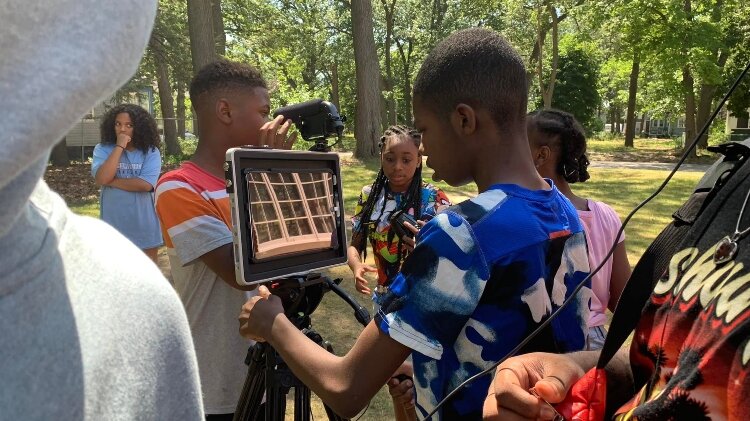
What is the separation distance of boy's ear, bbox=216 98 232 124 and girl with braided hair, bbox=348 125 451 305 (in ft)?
4.48

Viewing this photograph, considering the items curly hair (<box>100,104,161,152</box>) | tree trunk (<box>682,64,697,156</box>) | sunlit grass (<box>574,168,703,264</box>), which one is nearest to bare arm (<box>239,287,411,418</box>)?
curly hair (<box>100,104,161,152</box>)

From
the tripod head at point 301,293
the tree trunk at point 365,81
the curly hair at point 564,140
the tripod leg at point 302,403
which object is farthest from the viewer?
the tree trunk at point 365,81

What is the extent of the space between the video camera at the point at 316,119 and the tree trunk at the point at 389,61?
89.1 feet

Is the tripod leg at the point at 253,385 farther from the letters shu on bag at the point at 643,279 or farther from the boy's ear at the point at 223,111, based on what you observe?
the letters shu on bag at the point at 643,279

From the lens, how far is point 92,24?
0.49 m

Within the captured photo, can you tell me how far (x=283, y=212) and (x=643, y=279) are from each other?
1.09m

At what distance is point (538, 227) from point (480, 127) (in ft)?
0.99

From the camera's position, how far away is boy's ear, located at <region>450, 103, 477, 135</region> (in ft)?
5.11

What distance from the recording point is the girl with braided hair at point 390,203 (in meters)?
3.50

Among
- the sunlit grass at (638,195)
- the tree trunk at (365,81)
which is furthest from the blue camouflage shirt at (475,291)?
the tree trunk at (365,81)

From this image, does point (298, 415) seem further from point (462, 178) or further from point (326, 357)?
point (462, 178)

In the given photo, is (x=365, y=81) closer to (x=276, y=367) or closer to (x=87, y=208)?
(x=87, y=208)

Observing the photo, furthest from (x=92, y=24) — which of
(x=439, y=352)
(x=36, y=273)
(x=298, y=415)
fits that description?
(x=298, y=415)

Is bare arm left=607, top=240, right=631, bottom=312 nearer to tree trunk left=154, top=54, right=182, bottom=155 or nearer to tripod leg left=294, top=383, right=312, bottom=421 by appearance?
tripod leg left=294, top=383, right=312, bottom=421
